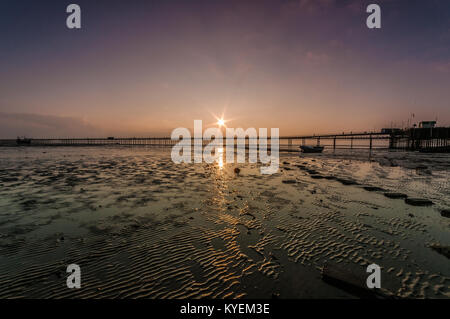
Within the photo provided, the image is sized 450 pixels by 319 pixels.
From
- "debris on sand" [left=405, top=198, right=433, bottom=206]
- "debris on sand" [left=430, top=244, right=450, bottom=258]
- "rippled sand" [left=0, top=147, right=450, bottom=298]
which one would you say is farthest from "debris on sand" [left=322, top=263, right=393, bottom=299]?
"debris on sand" [left=405, top=198, right=433, bottom=206]

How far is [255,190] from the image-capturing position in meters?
12.5

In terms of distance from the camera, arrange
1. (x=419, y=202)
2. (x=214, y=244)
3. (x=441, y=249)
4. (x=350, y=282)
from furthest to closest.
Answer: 1. (x=419, y=202)
2. (x=214, y=244)
3. (x=441, y=249)
4. (x=350, y=282)

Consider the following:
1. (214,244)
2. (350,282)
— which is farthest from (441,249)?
(214,244)

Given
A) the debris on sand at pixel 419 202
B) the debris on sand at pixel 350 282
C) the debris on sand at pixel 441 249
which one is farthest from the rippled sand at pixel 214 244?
the debris on sand at pixel 419 202

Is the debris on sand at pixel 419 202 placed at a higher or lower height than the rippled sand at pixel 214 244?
higher

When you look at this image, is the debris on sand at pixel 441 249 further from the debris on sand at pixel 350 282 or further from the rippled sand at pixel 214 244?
the debris on sand at pixel 350 282

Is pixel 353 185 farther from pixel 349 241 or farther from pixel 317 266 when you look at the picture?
pixel 317 266

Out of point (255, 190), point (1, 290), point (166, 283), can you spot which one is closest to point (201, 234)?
point (166, 283)

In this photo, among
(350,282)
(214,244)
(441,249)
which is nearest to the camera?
(350,282)

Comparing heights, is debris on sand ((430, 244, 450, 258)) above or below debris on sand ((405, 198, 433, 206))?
below

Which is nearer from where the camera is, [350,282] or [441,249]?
[350,282]

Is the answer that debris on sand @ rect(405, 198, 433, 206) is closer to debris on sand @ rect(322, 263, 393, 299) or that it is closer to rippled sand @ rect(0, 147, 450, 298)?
rippled sand @ rect(0, 147, 450, 298)

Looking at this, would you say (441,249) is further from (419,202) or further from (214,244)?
(214,244)
